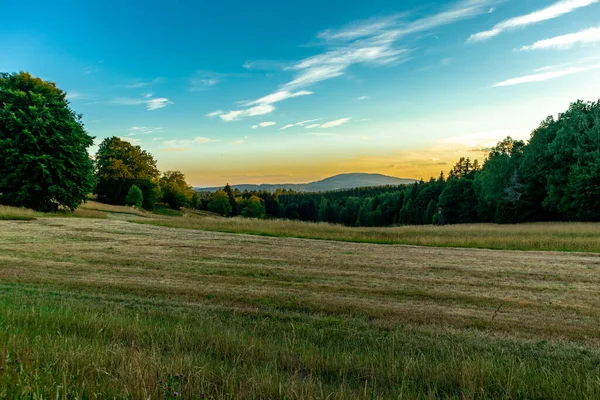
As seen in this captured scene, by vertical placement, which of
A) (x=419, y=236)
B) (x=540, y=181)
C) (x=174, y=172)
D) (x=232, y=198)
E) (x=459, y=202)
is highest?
(x=174, y=172)

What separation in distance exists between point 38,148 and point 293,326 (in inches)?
1461

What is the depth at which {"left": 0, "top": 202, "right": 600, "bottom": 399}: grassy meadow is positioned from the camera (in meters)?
3.44

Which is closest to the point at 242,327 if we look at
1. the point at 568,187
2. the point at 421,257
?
the point at 421,257

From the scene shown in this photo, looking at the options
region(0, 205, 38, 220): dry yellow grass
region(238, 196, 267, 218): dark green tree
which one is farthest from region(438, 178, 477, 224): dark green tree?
region(0, 205, 38, 220): dry yellow grass

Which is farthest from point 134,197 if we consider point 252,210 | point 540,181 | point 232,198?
point 540,181

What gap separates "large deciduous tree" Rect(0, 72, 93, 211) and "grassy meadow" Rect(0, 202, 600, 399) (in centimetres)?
2168

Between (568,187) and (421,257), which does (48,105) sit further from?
(568,187)

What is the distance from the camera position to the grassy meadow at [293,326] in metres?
3.44

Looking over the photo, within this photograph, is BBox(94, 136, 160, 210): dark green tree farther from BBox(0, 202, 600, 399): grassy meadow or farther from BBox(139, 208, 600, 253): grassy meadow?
BBox(0, 202, 600, 399): grassy meadow

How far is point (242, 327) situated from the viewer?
595 cm

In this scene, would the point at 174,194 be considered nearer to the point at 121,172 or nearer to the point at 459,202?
the point at 121,172

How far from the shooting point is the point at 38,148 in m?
33.5

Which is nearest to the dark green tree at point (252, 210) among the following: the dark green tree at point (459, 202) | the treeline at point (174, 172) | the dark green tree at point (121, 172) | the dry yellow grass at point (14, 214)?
the treeline at point (174, 172)

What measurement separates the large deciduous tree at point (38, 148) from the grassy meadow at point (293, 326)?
71.1 ft
